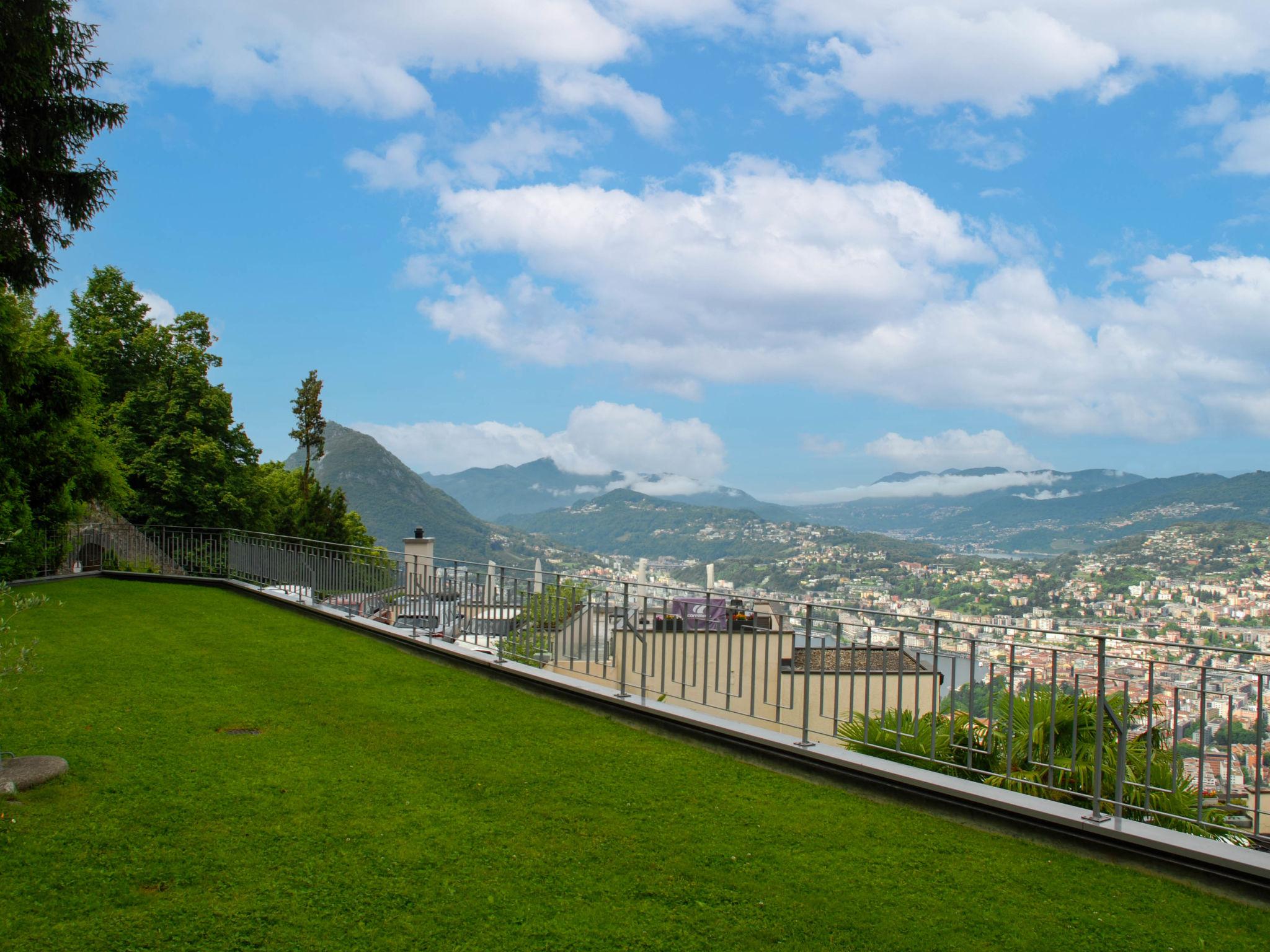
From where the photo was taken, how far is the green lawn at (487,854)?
11.7 ft

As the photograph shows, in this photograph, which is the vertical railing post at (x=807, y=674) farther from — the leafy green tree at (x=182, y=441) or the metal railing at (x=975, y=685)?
the leafy green tree at (x=182, y=441)

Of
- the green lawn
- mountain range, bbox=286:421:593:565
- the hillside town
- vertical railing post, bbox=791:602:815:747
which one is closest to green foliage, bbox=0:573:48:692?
the green lawn

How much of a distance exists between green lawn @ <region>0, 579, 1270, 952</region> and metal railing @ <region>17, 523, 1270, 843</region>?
0.62 metres

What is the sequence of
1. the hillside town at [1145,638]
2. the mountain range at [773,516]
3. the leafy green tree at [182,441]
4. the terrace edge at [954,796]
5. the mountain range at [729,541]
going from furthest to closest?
the mountain range at [773,516], the mountain range at [729,541], the leafy green tree at [182,441], the hillside town at [1145,638], the terrace edge at [954,796]

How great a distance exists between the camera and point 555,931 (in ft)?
11.6

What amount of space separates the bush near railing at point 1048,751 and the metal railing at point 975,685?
0.05ft

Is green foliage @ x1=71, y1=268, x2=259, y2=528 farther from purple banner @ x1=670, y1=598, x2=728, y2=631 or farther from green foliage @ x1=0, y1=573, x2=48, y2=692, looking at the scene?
purple banner @ x1=670, y1=598, x2=728, y2=631

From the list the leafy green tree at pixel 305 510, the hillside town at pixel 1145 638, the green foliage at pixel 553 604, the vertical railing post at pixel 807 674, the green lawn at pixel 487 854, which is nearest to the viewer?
the green lawn at pixel 487 854

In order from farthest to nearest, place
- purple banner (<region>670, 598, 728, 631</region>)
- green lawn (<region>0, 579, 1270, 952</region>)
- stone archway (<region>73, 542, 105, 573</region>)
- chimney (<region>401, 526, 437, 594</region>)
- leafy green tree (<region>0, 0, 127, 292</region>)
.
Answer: stone archway (<region>73, 542, 105, 573</region>)
leafy green tree (<region>0, 0, 127, 292</region>)
chimney (<region>401, 526, 437, 594</region>)
purple banner (<region>670, 598, 728, 631</region>)
green lawn (<region>0, 579, 1270, 952</region>)

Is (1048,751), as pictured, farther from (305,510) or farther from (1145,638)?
(305,510)

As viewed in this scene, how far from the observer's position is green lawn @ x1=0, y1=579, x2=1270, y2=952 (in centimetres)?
355

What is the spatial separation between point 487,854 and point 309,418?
4900 cm

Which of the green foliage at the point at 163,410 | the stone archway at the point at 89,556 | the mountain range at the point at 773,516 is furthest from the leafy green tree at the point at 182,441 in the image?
the mountain range at the point at 773,516

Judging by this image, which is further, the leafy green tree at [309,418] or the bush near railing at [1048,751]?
the leafy green tree at [309,418]
